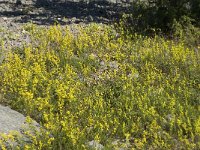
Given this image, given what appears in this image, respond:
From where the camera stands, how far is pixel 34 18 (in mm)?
12281

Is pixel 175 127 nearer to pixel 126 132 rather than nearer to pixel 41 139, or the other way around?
pixel 126 132

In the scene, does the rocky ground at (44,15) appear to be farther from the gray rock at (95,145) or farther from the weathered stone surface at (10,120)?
the gray rock at (95,145)

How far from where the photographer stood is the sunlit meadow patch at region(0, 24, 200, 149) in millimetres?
6591

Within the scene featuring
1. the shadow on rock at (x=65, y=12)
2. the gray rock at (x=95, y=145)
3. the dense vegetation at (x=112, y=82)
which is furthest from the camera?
the shadow on rock at (x=65, y=12)

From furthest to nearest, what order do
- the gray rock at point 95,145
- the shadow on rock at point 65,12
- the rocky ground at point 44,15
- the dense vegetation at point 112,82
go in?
the shadow on rock at point 65,12
the rocky ground at point 44,15
the dense vegetation at point 112,82
the gray rock at point 95,145

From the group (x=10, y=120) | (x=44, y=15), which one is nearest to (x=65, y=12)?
Answer: (x=44, y=15)

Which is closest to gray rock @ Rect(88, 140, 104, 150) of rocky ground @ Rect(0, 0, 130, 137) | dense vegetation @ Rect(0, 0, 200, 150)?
dense vegetation @ Rect(0, 0, 200, 150)

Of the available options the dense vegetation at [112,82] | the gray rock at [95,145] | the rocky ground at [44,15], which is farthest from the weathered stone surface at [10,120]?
the rocky ground at [44,15]

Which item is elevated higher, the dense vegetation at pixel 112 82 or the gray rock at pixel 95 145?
the dense vegetation at pixel 112 82

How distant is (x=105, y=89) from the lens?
8094 millimetres

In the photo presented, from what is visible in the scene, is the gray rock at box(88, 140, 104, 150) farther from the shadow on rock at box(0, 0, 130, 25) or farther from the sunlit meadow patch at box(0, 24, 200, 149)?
the shadow on rock at box(0, 0, 130, 25)

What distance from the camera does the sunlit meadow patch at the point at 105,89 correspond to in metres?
6.59

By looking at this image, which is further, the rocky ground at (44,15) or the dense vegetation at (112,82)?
the rocky ground at (44,15)

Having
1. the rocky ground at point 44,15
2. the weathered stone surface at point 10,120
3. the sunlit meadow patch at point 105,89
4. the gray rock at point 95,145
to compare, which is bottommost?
the gray rock at point 95,145
